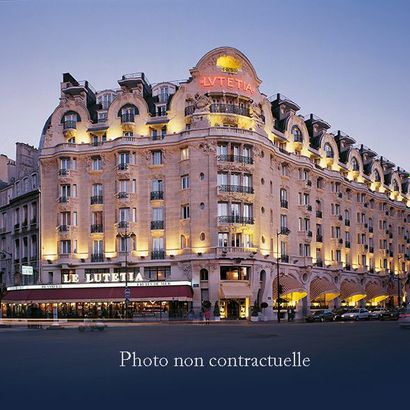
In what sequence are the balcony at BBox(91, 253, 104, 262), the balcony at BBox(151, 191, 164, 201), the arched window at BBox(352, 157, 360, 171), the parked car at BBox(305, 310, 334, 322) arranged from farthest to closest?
the arched window at BBox(352, 157, 360, 171), the balcony at BBox(91, 253, 104, 262), the balcony at BBox(151, 191, 164, 201), the parked car at BBox(305, 310, 334, 322)

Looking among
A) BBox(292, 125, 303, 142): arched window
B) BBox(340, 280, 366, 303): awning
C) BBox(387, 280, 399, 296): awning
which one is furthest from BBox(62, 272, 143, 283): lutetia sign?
BBox(387, 280, 399, 296): awning

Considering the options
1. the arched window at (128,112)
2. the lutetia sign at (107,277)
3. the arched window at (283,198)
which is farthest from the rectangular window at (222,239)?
the arched window at (128,112)

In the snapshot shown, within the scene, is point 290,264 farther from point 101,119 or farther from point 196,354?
point 196,354

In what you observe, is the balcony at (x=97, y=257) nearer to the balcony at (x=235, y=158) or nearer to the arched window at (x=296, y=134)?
the balcony at (x=235, y=158)

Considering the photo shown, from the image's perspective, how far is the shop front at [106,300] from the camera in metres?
57.5

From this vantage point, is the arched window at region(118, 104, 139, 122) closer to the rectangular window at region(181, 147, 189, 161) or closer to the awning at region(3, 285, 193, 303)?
the rectangular window at region(181, 147, 189, 161)

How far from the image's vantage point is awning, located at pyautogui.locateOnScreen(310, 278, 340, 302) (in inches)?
2788

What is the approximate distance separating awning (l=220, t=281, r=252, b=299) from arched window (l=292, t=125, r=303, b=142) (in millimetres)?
22055

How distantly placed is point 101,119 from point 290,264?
87.3 ft

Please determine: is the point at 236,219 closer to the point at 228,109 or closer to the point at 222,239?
the point at 222,239

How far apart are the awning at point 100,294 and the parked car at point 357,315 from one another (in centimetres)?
1533

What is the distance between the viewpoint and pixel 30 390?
511 inches

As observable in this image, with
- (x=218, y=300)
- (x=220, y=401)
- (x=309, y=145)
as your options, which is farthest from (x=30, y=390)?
(x=309, y=145)

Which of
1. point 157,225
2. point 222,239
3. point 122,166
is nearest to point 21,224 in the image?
point 122,166
